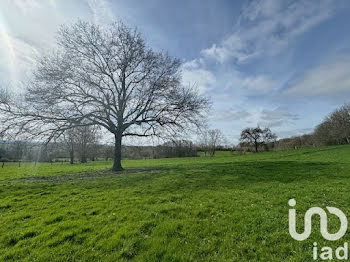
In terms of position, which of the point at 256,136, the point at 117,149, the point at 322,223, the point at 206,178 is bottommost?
the point at 322,223

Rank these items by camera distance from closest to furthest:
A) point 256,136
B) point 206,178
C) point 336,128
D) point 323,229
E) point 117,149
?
1. point 323,229
2. point 206,178
3. point 117,149
4. point 336,128
5. point 256,136

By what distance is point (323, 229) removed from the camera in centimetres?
404

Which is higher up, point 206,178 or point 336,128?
point 336,128

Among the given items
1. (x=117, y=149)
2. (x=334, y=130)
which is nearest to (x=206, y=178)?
(x=117, y=149)

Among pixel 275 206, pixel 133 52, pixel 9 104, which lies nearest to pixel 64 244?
pixel 275 206

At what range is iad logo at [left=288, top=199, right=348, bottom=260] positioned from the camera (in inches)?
127

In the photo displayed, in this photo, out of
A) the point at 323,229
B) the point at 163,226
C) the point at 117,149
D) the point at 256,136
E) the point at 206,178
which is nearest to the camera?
the point at 323,229

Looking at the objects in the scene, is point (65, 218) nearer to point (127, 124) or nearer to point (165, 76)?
point (127, 124)

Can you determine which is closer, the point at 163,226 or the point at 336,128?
the point at 163,226

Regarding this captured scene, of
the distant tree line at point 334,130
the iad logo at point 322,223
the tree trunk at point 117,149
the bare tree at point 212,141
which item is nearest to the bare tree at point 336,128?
the distant tree line at point 334,130

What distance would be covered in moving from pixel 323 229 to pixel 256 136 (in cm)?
5375

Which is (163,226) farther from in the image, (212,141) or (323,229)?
(212,141)

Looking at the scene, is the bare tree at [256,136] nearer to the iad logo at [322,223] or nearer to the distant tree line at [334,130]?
the distant tree line at [334,130]

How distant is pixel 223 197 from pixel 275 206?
5.94 feet
